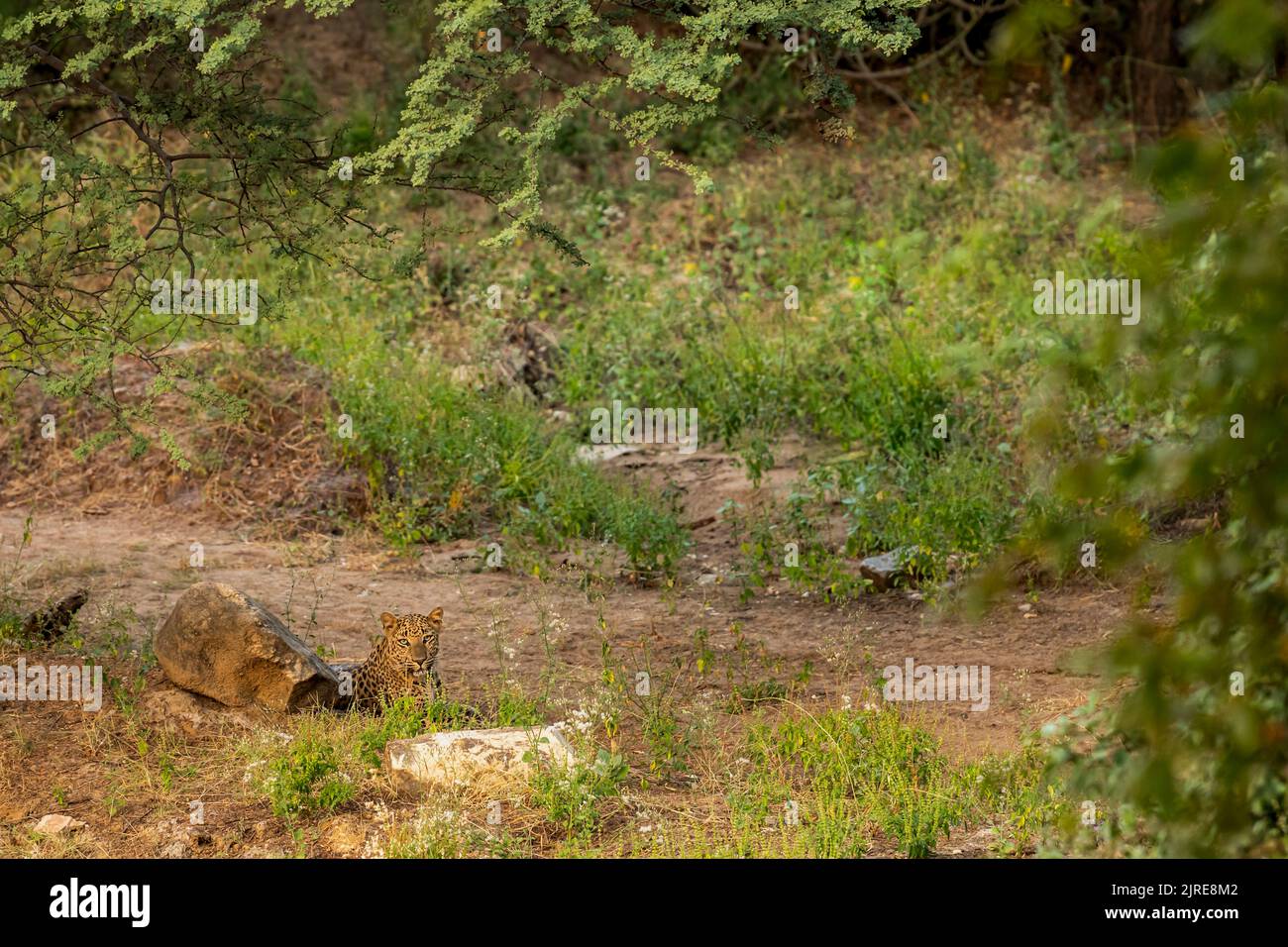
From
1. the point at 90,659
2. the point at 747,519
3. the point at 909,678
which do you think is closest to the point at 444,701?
the point at 90,659

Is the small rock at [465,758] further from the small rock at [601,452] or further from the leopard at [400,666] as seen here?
Answer: the small rock at [601,452]

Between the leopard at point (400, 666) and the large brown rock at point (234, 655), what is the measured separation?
23 cm

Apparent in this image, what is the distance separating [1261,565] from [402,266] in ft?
14.1

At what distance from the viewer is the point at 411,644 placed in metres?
6.45

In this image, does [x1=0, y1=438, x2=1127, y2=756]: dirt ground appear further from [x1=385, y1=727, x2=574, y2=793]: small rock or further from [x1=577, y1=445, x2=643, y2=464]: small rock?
[x1=577, y1=445, x2=643, y2=464]: small rock

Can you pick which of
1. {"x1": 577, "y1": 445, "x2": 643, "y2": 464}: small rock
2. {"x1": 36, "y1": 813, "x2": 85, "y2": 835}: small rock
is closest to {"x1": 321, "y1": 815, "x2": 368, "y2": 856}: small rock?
{"x1": 36, "y1": 813, "x2": 85, "y2": 835}: small rock

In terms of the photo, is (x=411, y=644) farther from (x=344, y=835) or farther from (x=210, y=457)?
(x=210, y=457)

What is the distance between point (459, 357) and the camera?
39.1 feet

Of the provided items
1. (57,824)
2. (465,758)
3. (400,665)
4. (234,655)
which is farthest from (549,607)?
(57,824)

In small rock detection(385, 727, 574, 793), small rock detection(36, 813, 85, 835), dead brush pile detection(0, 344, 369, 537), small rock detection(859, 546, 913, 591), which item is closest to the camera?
small rock detection(36, 813, 85, 835)

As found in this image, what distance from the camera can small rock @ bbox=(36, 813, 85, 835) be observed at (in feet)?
18.5

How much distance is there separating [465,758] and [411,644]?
71 cm

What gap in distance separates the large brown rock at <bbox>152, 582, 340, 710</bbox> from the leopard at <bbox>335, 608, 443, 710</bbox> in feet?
0.75

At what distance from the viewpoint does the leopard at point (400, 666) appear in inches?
255
